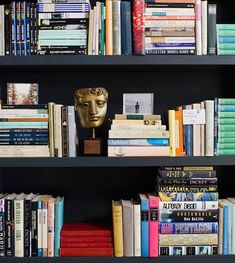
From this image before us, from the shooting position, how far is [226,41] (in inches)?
71.3

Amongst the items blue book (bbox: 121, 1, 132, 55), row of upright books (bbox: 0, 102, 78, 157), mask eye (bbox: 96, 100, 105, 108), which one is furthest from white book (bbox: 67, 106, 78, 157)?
blue book (bbox: 121, 1, 132, 55)

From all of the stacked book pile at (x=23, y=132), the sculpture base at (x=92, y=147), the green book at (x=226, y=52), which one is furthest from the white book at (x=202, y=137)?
the stacked book pile at (x=23, y=132)

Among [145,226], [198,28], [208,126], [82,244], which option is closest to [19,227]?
[82,244]

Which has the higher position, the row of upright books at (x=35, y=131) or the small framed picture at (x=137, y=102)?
the small framed picture at (x=137, y=102)

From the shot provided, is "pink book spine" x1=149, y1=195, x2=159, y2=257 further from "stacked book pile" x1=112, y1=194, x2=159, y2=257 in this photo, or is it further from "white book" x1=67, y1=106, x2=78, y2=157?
"white book" x1=67, y1=106, x2=78, y2=157

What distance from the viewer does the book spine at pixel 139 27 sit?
1.76 metres

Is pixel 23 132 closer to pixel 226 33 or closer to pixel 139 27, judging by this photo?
pixel 139 27

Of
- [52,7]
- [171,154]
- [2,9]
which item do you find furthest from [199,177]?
[2,9]

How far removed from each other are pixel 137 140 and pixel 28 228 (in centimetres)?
60

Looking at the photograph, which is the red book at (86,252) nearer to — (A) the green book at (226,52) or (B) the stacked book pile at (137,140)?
(B) the stacked book pile at (137,140)

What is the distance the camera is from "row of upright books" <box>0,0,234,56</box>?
5.87 ft

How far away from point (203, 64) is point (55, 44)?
2.10 feet

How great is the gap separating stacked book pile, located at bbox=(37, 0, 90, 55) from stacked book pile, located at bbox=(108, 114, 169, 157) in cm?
38

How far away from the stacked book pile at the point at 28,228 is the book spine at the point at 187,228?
0.46 meters
